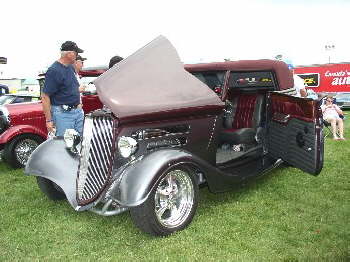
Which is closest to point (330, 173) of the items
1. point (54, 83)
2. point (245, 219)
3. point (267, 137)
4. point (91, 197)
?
point (267, 137)

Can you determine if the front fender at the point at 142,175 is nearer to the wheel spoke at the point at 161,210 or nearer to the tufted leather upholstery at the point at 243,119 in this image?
the wheel spoke at the point at 161,210

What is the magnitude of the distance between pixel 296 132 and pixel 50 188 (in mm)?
3142

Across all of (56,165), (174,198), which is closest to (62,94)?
(56,165)

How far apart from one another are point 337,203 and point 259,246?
1.57 meters

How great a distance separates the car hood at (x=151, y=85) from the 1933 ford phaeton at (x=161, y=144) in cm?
1

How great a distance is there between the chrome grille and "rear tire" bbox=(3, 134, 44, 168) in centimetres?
334

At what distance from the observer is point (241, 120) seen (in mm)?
5406

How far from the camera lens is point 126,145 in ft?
11.4

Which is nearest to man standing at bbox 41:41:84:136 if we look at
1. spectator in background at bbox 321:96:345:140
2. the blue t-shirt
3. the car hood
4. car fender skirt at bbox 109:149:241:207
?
the blue t-shirt

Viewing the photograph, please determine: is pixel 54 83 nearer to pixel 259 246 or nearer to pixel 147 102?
pixel 147 102

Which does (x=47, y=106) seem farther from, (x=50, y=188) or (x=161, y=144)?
(x=161, y=144)

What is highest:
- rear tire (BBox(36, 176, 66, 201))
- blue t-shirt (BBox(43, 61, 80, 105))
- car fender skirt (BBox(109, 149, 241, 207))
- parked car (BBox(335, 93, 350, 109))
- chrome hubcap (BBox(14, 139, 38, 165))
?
blue t-shirt (BBox(43, 61, 80, 105))

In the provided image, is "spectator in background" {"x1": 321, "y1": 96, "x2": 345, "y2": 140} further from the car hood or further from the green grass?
the car hood

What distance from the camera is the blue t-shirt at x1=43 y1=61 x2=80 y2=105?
4926 millimetres
